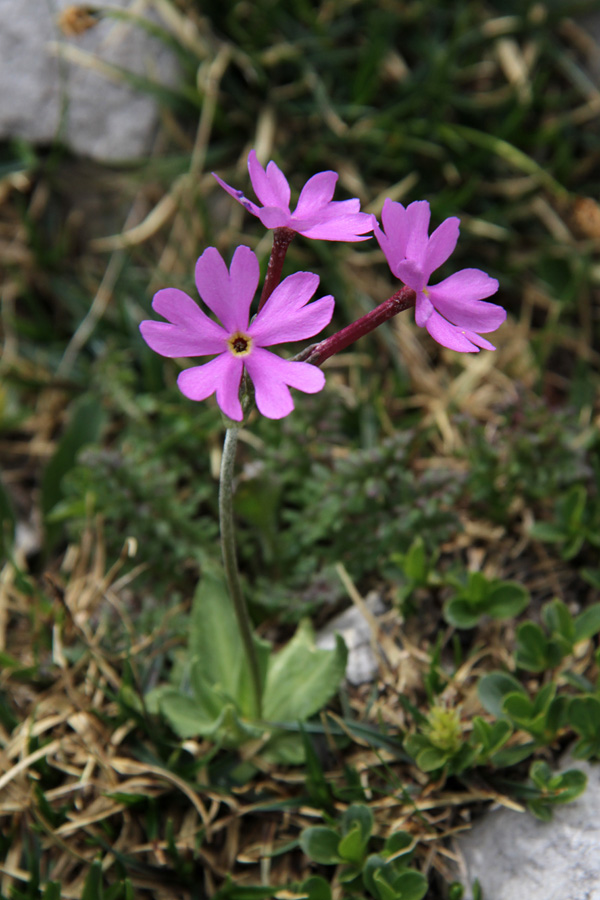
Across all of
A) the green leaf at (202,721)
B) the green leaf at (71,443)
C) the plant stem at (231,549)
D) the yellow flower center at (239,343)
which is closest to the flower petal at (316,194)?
the yellow flower center at (239,343)

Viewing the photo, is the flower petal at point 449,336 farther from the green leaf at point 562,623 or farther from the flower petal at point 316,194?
the green leaf at point 562,623

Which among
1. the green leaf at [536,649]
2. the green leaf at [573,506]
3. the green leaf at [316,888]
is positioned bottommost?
the green leaf at [316,888]

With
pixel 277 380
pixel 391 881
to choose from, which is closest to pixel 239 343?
pixel 277 380

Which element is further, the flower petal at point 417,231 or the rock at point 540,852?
the rock at point 540,852

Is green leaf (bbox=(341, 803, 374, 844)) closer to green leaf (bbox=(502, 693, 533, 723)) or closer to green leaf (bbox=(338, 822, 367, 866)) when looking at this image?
green leaf (bbox=(338, 822, 367, 866))

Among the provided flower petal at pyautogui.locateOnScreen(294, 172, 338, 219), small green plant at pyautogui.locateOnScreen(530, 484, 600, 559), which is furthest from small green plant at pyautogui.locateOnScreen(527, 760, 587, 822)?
flower petal at pyautogui.locateOnScreen(294, 172, 338, 219)

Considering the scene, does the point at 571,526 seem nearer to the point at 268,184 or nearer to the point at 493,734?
the point at 493,734
